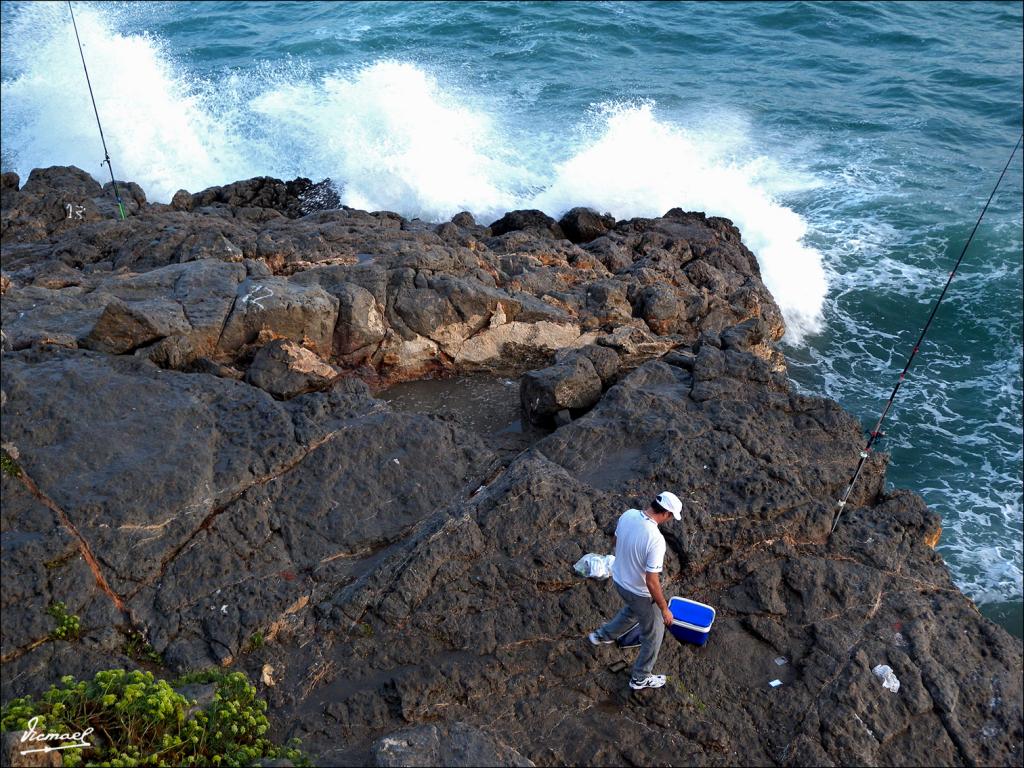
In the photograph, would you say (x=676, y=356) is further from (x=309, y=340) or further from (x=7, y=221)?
(x=7, y=221)

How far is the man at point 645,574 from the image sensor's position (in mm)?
5438

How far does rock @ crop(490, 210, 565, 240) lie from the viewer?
51.9 ft

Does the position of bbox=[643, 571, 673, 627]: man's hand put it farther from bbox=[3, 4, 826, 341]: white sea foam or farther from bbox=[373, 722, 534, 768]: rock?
bbox=[3, 4, 826, 341]: white sea foam

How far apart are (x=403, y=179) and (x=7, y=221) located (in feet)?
26.2

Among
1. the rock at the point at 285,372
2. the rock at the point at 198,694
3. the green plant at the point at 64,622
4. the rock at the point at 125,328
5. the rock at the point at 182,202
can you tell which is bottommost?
the rock at the point at 182,202

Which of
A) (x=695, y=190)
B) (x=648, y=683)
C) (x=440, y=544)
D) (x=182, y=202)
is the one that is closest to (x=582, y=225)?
(x=695, y=190)

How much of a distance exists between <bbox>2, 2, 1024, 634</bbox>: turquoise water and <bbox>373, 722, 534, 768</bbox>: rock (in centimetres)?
715

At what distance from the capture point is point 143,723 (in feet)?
16.1

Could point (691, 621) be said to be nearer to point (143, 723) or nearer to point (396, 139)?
point (143, 723)

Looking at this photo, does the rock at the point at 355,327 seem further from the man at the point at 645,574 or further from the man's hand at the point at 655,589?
the man's hand at the point at 655,589

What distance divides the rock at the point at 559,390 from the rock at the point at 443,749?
3.88m

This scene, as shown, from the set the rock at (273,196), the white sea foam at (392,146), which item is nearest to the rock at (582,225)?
the white sea foam at (392,146)

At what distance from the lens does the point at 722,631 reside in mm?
6074

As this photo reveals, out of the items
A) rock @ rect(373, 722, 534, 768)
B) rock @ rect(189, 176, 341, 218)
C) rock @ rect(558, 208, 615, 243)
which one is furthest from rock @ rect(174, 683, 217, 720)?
rock @ rect(189, 176, 341, 218)
